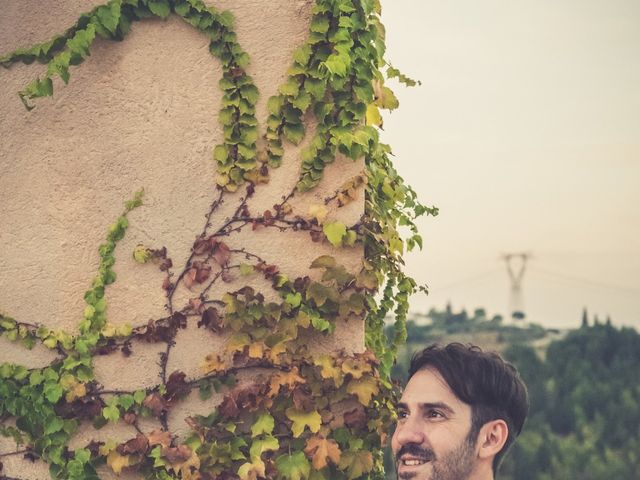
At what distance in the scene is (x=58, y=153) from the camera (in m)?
3.80

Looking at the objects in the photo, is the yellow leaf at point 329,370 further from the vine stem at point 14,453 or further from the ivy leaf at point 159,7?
the ivy leaf at point 159,7

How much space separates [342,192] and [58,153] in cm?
109

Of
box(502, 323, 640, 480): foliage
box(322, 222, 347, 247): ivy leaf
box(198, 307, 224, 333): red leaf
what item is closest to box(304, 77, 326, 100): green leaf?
box(322, 222, 347, 247): ivy leaf

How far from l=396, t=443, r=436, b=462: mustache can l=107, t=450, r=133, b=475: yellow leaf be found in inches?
39.7

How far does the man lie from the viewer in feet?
10.2

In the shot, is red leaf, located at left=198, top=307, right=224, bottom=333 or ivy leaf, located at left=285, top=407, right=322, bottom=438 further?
red leaf, located at left=198, top=307, right=224, bottom=333

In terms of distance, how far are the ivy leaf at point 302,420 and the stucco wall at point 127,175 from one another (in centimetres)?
26

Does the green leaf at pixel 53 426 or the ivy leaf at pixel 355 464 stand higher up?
the green leaf at pixel 53 426

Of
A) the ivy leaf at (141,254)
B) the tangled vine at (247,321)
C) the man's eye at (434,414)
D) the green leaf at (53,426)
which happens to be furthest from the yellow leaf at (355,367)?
the green leaf at (53,426)

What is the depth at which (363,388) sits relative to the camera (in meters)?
3.54

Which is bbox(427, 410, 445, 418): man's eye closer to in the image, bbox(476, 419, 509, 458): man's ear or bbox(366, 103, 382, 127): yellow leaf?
bbox(476, 419, 509, 458): man's ear

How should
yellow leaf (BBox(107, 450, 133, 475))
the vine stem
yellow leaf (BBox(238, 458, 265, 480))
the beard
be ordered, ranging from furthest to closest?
the vine stem
yellow leaf (BBox(107, 450, 133, 475))
yellow leaf (BBox(238, 458, 265, 480))
the beard

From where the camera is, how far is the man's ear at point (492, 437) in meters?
3.15

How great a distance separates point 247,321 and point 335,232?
448 millimetres
